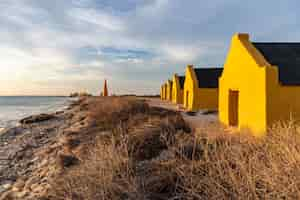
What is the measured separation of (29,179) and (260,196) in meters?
6.17

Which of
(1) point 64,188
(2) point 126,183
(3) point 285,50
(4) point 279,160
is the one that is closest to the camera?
(4) point 279,160

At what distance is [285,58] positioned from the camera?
10352 mm

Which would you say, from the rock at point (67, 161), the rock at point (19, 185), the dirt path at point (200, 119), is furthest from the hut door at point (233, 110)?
the rock at point (19, 185)

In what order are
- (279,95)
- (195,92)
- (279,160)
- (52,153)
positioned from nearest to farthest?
(279,160) < (279,95) < (52,153) < (195,92)

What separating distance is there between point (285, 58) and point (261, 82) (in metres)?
2.98

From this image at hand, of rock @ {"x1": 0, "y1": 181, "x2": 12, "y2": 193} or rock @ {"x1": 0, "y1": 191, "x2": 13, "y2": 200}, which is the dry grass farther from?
rock @ {"x1": 0, "y1": 181, "x2": 12, "y2": 193}

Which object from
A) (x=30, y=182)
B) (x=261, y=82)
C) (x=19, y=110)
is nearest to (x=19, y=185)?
(x=30, y=182)

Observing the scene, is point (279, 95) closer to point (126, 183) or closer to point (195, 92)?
point (126, 183)

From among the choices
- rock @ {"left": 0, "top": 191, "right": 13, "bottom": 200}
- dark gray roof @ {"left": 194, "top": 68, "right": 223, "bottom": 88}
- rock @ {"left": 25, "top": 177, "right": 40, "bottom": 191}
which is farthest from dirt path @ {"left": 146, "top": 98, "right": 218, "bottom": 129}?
rock @ {"left": 0, "top": 191, "right": 13, "bottom": 200}

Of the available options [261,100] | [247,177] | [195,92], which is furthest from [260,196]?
[195,92]

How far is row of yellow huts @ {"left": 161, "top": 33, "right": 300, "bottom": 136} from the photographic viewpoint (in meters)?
7.97

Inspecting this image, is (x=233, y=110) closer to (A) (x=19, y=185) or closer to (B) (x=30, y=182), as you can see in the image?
(B) (x=30, y=182)

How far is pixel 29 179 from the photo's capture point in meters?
7.32

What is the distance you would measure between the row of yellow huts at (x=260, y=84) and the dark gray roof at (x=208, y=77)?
7.57m
